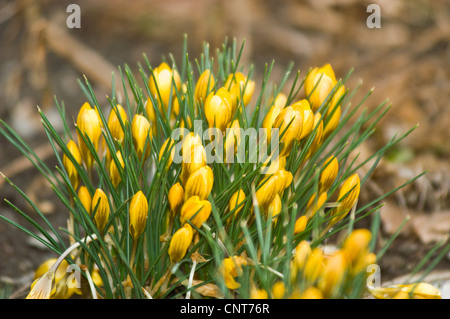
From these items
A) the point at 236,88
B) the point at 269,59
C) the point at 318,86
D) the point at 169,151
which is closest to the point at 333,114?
the point at 318,86

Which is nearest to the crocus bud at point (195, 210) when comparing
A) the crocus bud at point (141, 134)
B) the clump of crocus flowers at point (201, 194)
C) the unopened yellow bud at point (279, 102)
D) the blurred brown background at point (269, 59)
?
the clump of crocus flowers at point (201, 194)

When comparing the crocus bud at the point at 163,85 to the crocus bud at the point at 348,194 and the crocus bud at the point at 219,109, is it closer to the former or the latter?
the crocus bud at the point at 219,109

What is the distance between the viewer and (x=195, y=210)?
64cm

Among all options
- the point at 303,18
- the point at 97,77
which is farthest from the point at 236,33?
the point at 97,77

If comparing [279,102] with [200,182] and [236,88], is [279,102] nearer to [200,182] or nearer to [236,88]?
[236,88]

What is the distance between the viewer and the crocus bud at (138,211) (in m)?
0.65

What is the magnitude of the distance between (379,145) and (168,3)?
1.17 m

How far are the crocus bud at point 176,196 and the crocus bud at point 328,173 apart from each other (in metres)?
0.20

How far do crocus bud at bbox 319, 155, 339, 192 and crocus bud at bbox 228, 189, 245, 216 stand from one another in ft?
0.40

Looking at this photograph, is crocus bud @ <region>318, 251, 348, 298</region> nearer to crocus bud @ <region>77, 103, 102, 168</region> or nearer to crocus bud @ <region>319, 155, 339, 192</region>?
crocus bud @ <region>319, 155, 339, 192</region>

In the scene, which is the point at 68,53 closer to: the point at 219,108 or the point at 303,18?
the point at 303,18

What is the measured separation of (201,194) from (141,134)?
0.13 meters

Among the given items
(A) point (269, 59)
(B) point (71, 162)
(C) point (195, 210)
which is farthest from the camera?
(A) point (269, 59)

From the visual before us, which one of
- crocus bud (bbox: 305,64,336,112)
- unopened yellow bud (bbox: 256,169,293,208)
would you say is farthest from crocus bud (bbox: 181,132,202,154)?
crocus bud (bbox: 305,64,336,112)
